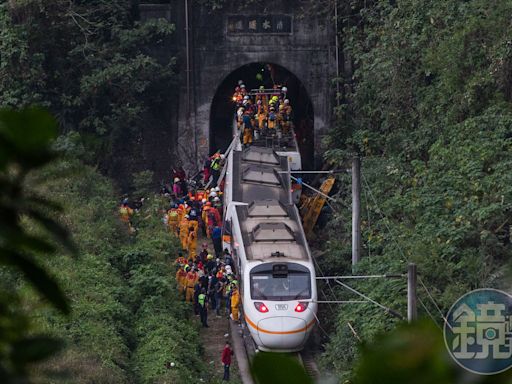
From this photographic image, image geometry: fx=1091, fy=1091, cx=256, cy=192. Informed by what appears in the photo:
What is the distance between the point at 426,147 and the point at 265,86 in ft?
28.6

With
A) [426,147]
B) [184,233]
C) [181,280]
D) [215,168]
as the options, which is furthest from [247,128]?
[181,280]

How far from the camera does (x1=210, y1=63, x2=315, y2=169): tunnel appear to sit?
94.4ft

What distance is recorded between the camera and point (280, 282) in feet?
59.4

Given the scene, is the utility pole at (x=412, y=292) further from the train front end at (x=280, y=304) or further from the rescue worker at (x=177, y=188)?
the rescue worker at (x=177, y=188)

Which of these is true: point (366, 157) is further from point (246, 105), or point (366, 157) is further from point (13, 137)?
point (13, 137)

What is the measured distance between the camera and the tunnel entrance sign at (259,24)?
27.3 meters

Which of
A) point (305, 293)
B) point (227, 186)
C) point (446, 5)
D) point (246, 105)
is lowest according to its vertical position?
point (305, 293)

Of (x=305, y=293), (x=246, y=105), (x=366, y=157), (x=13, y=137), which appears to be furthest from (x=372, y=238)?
(x=13, y=137)

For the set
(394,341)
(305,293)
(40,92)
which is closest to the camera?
(394,341)

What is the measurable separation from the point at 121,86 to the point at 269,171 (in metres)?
5.85

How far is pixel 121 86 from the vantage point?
86.7 feet

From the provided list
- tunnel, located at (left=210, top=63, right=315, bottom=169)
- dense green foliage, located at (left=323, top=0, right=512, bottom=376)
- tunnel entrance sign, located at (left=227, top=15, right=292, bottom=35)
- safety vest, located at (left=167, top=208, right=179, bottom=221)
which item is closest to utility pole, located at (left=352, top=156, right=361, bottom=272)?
dense green foliage, located at (left=323, top=0, right=512, bottom=376)

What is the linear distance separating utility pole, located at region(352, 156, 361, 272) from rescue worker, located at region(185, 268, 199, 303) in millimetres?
3027

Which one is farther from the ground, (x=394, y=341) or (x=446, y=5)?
(x=446, y=5)
